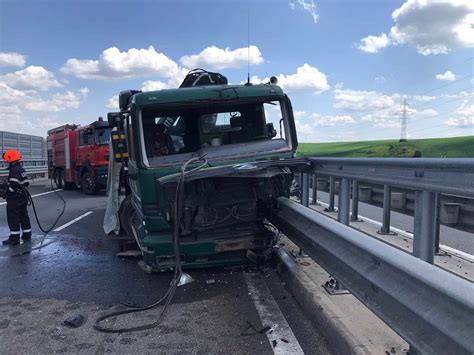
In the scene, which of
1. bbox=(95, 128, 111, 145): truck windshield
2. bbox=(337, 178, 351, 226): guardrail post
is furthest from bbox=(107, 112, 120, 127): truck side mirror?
bbox=(95, 128, 111, 145): truck windshield

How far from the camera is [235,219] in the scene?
548 centimetres

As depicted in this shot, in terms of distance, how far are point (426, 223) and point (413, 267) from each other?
0.52 metres

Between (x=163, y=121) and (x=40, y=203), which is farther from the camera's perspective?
(x=40, y=203)

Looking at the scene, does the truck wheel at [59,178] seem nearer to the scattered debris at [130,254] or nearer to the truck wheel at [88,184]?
the truck wheel at [88,184]

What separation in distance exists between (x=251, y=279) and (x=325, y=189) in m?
10.1

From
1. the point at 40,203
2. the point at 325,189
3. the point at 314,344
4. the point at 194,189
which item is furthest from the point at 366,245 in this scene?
the point at 40,203

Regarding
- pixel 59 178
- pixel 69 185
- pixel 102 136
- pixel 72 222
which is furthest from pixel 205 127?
pixel 59 178

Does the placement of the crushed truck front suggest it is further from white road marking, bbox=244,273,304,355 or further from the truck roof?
white road marking, bbox=244,273,304,355

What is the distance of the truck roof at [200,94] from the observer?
5.50 meters

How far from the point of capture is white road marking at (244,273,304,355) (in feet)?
12.2

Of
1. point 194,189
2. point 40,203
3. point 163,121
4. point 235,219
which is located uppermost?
point 163,121

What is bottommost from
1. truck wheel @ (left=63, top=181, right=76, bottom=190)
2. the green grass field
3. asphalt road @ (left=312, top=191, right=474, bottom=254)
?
truck wheel @ (left=63, top=181, right=76, bottom=190)

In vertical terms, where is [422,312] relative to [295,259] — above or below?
above

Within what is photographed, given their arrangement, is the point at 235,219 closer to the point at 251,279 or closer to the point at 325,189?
the point at 251,279
